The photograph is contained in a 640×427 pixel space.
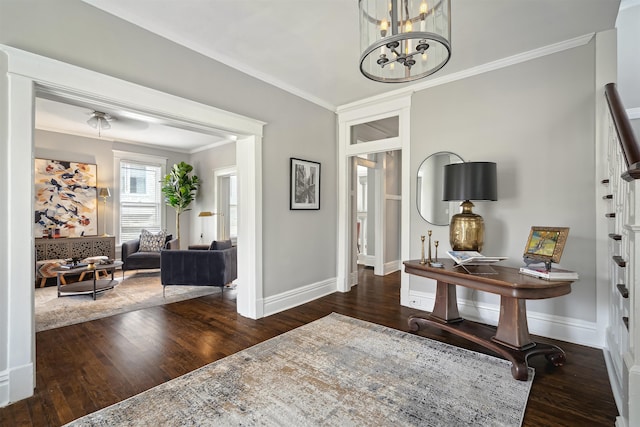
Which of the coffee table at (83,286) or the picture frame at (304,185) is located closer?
the picture frame at (304,185)

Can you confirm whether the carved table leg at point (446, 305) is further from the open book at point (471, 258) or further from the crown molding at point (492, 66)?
the crown molding at point (492, 66)

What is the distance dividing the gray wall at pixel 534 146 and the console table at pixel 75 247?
5.69 meters

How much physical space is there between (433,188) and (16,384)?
3.87 meters

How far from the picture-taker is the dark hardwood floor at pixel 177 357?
179cm

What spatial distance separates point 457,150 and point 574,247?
1.43 metres

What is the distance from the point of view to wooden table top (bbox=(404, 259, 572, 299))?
2.07 metres

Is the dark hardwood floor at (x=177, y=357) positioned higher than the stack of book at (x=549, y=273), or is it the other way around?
the stack of book at (x=549, y=273)

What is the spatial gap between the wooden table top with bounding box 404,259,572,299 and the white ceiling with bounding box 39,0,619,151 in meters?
2.05

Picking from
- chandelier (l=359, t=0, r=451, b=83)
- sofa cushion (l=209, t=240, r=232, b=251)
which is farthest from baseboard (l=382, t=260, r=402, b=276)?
chandelier (l=359, t=0, r=451, b=83)

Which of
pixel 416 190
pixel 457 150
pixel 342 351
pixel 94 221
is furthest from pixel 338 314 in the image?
pixel 94 221

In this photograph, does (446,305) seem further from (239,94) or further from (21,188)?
(21,188)

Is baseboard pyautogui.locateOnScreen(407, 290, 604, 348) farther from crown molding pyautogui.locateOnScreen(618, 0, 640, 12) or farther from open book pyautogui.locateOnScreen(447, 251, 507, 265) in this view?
crown molding pyautogui.locateOnScreen(618, 0, 640, 12)

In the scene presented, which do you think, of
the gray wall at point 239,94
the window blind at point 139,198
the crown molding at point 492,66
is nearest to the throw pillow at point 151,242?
the window blind at point 139,198

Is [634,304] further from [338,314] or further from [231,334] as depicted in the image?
[231,334]
